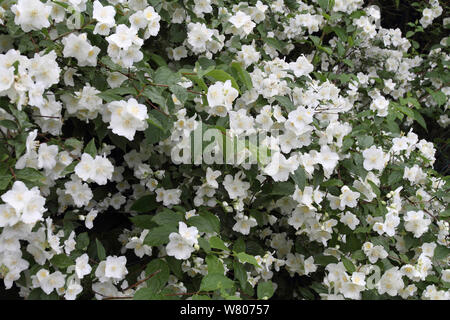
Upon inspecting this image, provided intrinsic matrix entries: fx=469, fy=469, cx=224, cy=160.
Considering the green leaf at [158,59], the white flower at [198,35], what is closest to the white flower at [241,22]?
the white flower at [198,35]

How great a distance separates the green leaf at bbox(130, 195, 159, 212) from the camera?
78.4 inches

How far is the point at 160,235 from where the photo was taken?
1.60m

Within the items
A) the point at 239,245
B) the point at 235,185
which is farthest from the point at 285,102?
the point at 239,245

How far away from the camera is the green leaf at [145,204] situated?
1.99 metres

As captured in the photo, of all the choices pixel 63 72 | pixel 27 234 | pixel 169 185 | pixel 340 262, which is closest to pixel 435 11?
pixel 340 262

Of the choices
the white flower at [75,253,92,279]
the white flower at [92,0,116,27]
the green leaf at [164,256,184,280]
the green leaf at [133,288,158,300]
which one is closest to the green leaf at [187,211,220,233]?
the green leaf at [164,256,184,280]

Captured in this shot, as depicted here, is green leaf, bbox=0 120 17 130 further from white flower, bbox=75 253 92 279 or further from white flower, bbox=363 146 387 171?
white flower, bbox=363 146 387 171

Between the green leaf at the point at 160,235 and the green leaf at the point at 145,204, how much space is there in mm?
383

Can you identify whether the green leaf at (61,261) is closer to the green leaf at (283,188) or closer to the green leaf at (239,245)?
the green leaf at (239,245)

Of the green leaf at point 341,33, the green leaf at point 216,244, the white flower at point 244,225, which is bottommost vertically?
the white flower at point 244,225

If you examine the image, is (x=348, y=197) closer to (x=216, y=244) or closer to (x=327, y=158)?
(x=327, y=158)

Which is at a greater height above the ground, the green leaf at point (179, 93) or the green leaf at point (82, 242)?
the green leaf at point (179, 93)

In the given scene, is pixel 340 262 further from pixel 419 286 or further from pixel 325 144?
pixel 325 144

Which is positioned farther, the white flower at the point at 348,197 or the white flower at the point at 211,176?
the white flower at the point at 348,197
